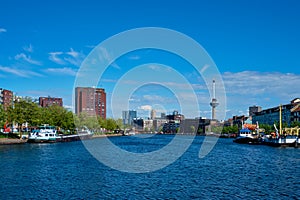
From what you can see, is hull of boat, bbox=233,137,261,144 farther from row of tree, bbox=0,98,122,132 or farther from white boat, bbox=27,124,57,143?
white boat, bbox=27,124,57,143

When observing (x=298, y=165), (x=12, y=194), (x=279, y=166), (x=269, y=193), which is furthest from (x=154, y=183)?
(x=298, y=165)

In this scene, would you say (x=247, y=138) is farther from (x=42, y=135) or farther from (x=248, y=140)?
(x=42, y=135)

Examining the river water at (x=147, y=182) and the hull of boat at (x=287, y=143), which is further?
the hull of boat at (x=287, y=143)

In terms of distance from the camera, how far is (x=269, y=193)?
3002cm

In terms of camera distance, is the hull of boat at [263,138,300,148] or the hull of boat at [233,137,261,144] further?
the hull of boat at [233,137,261,144]

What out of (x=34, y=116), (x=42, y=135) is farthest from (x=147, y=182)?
(x=34, y=116)

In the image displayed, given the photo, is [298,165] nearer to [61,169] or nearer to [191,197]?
[191,197]

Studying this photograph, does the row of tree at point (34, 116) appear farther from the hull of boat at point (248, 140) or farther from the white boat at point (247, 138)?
the white boat at point (247, 138)

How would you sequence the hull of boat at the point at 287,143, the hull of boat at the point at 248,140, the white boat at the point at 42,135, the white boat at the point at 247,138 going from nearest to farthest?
the hull of boat at the point at 287,143, the white boat at the point at 42,135, the hull of boat at the point at 248,140, the white boat at the point at 247,138

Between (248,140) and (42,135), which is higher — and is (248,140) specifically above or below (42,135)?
below

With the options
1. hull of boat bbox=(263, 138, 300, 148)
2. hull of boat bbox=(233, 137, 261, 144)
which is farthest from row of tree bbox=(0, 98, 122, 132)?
hull of boat bbox=(263, 138, 300, 148)

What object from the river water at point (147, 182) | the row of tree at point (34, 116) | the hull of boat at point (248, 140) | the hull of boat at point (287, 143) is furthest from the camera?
the hull of boat at point (248, 140)

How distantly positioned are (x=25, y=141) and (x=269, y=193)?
7721 cm

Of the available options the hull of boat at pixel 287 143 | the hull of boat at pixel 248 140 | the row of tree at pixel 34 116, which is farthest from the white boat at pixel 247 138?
the row of tree at pixel 34 116
